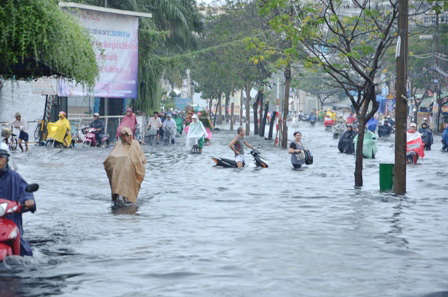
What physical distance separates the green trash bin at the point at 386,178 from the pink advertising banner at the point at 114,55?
18.4m

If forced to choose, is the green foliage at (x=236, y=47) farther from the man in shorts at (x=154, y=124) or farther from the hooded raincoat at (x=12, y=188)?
the hooded raincoat at (x=12, y=188)

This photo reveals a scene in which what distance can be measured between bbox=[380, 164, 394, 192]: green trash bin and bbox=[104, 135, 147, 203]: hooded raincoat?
5770 millimetres

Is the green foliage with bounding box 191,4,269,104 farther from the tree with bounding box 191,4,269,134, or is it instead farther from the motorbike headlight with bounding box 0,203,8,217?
the motorbike headlight with bounding box 0,203,8,217

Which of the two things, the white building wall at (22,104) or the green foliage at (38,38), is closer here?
the green foliage at (38,38)

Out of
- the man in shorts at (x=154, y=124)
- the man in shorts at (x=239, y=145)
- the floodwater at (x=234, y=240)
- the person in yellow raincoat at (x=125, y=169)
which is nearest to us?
the floodwater at (x=234, y=240)

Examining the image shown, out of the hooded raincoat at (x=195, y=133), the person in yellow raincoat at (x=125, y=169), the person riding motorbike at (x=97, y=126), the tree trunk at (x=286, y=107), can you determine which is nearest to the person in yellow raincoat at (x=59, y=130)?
the person riding motorbike at (x=97, y=126)

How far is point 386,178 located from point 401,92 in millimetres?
2268

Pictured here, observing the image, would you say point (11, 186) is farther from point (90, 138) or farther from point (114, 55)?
point (90, 138)

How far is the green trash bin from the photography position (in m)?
19.6

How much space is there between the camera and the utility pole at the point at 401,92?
18219 millimetres

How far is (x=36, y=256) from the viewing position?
1031cm

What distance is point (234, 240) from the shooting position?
39.5 ft

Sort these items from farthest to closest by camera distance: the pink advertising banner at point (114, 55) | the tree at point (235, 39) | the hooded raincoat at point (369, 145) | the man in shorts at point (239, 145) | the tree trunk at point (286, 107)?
the tree at point (235, 39) < the tree trunk at point (286, 107) < the pink advertising banner at point (114, 55) < the hooded raincoat at point (369, 145) < the man in shorts at point (239, 145)

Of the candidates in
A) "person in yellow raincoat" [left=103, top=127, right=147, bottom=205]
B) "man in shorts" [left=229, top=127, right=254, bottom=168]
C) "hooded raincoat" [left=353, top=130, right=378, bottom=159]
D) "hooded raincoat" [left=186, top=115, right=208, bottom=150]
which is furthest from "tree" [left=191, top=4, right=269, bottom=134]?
"person in yellow raincoat" [left=103, top=127, right=147, bottom=205]
